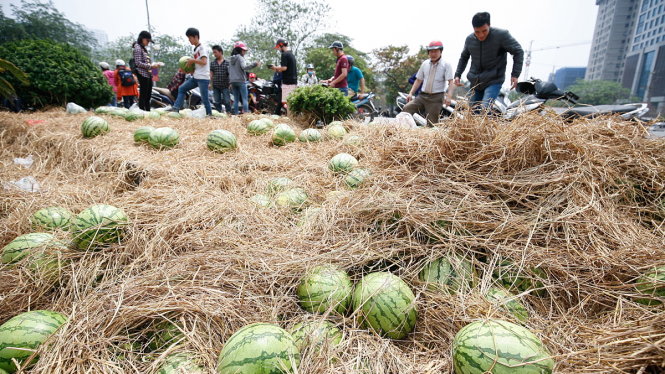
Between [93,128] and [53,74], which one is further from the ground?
[53,74]

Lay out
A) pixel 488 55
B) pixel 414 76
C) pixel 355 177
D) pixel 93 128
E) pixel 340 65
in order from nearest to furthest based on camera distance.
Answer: pixel 355 177, pixel 93 128, pixel 488 55, pixel 340 65, pixel 414 76

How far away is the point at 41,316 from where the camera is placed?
1518mm

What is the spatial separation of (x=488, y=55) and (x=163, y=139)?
4.97 meters

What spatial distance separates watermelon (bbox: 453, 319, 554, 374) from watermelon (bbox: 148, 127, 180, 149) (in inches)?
162

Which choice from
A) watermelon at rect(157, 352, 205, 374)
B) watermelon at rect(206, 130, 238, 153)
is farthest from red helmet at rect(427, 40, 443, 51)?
watermelon at rect(157, 352, 205, 374)

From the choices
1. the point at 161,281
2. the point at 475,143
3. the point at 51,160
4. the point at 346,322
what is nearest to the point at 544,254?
the point at 475,143

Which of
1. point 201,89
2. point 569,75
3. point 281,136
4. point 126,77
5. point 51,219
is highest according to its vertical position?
point 569,75

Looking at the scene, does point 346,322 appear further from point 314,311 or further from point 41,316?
point 41,316

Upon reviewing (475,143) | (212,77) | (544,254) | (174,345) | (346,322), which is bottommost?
(346,322)

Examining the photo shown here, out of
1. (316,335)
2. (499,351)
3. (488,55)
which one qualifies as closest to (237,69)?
(488,55)

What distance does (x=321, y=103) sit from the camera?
6277mm

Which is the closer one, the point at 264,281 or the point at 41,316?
the point at 41,316

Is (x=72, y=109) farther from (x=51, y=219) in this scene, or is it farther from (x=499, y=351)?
(x=499, y=351)

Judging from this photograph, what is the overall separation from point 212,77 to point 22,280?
7320 millimetres
